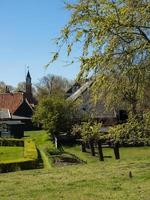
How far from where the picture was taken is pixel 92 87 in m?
16.1

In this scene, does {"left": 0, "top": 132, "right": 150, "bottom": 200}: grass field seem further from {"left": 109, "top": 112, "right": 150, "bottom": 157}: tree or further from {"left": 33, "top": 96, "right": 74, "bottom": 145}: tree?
{"left": 33, "top": 96, "right": 74, "bottom": 145}: tree

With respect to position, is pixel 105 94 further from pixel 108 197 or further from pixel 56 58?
pixel 108 197

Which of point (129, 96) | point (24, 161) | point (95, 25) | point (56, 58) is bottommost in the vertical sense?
point (24, 161)

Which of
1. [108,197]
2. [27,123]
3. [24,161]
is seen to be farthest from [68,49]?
[27,123]

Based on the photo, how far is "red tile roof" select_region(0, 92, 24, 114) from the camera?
9294 centimetres

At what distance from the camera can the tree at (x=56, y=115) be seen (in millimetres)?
55250

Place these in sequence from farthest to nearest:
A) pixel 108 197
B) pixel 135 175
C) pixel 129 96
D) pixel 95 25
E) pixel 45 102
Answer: pixel 45 102, pixel 129 96, pixel 135 175, pixel 95 25, pixel 108 197

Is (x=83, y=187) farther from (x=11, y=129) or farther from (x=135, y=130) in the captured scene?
(x=11, y=129)

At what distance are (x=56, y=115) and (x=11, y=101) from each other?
134 ft

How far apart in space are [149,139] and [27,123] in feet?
250

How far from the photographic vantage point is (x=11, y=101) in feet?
310

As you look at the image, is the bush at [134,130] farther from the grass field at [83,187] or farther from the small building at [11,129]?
the small building at [11,129]

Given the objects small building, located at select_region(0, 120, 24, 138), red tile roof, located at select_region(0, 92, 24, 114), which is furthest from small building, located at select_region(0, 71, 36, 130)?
small building, located at select_region(0, 120, 24, 138)

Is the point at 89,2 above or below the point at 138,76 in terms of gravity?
above
